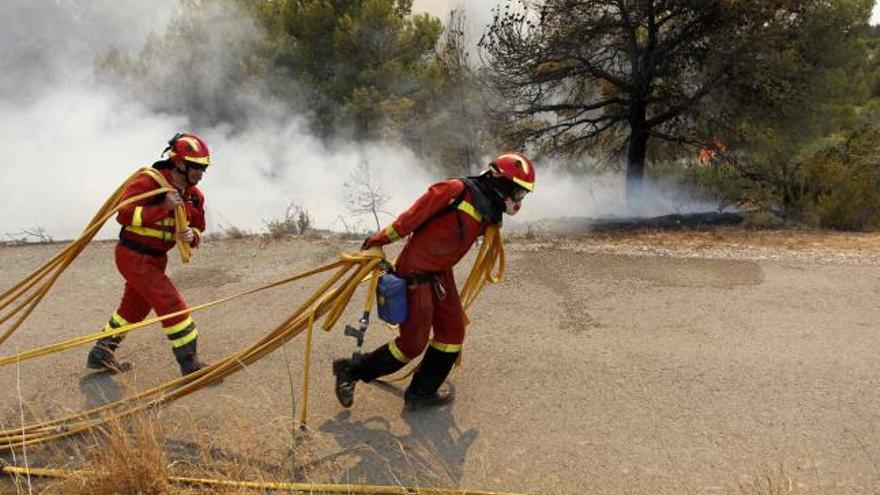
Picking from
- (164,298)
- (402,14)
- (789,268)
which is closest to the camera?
(164,298)

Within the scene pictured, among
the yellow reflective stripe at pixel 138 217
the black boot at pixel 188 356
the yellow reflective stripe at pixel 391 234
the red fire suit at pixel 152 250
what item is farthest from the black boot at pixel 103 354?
the yellow reflective stripe at pixel 391 234

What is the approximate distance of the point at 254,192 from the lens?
1616 centimetres

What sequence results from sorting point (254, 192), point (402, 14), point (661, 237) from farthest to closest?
point (402, 14) → point (254, 192) → point (661, 237)

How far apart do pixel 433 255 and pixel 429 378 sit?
72 centimetres

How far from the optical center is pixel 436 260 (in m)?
3.48

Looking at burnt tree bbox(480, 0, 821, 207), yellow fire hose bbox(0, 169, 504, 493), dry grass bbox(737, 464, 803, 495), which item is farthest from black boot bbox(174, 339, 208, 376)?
burnt tree bbox(480, 0, 821, 207)

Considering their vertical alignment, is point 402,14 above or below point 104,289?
above

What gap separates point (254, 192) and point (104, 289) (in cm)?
1046

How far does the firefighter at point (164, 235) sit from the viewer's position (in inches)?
150

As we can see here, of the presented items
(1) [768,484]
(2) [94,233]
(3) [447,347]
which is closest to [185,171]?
(2) [94,233]

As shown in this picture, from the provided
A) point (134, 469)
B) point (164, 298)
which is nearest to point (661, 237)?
point (164, 298)

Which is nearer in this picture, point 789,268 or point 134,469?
point 134,469

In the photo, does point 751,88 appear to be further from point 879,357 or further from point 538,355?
point 538,355

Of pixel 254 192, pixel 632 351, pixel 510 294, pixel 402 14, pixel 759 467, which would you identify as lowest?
pixel 759 467
